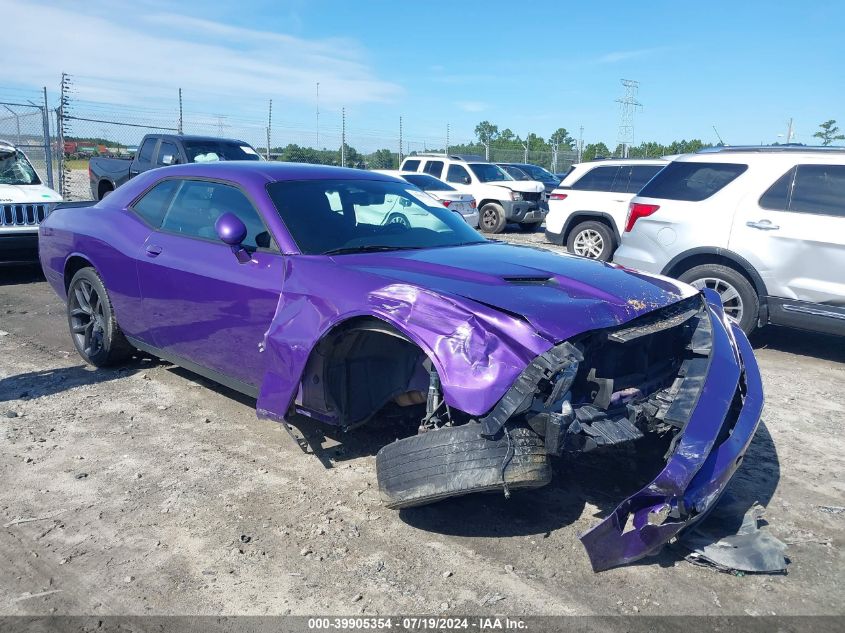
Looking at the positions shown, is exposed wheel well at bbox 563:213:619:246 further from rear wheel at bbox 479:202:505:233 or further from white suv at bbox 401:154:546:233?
rear wheel at bbox 479:202:505:233

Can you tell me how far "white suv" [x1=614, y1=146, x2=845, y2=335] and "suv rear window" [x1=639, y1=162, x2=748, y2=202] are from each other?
0.4 inches

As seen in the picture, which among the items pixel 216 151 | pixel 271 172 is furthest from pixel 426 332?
pixel 216 151

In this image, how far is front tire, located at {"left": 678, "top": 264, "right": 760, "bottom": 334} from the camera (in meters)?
6.25

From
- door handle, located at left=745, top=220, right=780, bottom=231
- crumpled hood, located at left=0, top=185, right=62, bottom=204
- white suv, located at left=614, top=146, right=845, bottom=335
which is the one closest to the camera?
white suv, located at left=614, top=146, right=845, bottom=335

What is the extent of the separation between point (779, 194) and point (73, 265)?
6.13 m

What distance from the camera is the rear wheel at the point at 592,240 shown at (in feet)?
36.6

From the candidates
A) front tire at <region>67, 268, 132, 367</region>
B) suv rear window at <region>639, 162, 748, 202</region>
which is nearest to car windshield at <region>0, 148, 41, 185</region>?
front tire at <region>67, 268, 132, 367</region>

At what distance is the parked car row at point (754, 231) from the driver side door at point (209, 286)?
14.3ft

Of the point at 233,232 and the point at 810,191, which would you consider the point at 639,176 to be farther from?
the point at 233,232

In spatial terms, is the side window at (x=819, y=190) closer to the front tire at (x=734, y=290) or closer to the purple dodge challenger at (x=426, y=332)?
the front tire at (x=734, y=290)

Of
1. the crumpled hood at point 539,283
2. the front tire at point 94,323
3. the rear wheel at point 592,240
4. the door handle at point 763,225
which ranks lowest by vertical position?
the front tire at point 94,323

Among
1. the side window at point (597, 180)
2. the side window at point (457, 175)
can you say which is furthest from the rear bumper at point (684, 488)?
the side window at point (457, 175)

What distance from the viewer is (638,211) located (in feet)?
23.1

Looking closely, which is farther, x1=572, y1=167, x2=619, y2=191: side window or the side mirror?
x1=572, y1=167, x2=619, y2=191: side window
